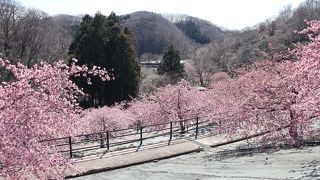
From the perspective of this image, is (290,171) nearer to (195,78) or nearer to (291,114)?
(291,114)

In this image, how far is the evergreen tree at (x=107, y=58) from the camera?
42406 millimetres

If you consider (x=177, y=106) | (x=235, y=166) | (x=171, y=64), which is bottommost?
(x=235, y=166)

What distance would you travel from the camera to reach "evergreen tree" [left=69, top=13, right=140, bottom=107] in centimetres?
4241

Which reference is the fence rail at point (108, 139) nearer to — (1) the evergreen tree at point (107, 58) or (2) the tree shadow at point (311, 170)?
(2) the tree shadow at point (311, 170)

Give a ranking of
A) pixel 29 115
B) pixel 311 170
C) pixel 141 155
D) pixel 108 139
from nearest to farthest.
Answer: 1. pixel 29 115
2. pixel 311 170
3. pixel 141 155
4. pixel 108 139

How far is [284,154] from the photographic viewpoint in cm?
1423

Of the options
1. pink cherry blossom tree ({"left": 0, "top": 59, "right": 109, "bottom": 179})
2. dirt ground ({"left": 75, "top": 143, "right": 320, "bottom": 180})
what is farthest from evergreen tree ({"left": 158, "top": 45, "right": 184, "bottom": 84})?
pink cherry blossom tree ({"left": 0, "top": 59, "right": 109, "bottom": 179})

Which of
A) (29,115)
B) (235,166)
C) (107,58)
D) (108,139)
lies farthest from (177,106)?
(29,115)

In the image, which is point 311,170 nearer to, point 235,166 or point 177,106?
point 235,166

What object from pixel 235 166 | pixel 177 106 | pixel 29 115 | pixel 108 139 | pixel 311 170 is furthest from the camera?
pixel 177 106

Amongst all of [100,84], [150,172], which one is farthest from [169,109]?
[100,84]

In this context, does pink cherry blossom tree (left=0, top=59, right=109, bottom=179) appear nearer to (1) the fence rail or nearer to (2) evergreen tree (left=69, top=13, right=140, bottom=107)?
(1) the fence rail

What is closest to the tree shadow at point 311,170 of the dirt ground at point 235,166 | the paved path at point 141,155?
the dirt ground at point 235,166

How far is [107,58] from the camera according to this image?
43.8 meters
